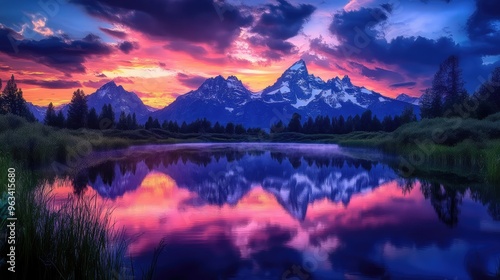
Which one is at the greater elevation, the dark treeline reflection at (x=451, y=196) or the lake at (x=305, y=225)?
the dark treeline reflection at (x=451, y=196)

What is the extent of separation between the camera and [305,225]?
1573cm

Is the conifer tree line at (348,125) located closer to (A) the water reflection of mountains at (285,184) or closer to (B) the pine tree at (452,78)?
(B) the pine tree at (452,78)

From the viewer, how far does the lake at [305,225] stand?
1088cm

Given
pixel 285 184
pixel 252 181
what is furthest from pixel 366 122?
pixel 285 184

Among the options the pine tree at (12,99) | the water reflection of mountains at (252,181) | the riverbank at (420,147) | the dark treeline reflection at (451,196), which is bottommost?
the water reflection of mountains at (252,181)

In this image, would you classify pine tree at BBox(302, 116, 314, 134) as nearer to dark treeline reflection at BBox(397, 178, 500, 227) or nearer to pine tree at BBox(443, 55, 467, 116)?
pine tree at BBox(443, 55, 467, 116)

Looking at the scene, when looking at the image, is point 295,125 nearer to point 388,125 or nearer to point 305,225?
point 388,125

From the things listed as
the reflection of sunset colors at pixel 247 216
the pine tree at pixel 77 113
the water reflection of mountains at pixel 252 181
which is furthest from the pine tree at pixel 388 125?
the reflection of sunset colors at pixel 247 216

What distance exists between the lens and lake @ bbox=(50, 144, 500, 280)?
1088 cm

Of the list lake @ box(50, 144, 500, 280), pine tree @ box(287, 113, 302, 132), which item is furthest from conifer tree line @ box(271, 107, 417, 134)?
lake @ box(50, 144, 500, 280)

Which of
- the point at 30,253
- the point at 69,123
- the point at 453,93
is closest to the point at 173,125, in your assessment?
the point at 69,123

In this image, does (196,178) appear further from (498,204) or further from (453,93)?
(453,93)

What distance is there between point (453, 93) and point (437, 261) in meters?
97.4

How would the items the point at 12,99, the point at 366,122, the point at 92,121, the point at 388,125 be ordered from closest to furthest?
the point at 12,99 → the point at 92,121 → the point at 388,125 → the point at 366,122
